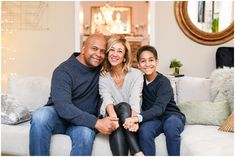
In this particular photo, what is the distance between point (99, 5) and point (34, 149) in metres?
7.04

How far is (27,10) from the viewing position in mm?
5176

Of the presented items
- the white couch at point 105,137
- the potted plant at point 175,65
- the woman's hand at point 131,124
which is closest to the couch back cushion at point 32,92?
the white couch at point 105,137

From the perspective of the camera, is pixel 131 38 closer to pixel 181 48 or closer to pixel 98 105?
pixel 181 48

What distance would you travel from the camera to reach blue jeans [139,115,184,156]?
226 cm

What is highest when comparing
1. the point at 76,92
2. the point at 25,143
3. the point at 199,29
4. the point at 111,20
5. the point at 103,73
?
the point at 111,20

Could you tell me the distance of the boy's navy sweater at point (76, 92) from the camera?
2.26 m

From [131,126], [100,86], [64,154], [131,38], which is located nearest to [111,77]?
[100,86]

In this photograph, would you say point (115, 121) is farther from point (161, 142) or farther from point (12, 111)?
point (12, 111)

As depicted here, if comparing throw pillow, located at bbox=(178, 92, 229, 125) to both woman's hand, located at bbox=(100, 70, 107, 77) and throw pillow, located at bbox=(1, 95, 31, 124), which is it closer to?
woman's hand, located at bbox=(100, 70, 107, 77)

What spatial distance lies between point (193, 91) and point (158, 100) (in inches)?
25.2

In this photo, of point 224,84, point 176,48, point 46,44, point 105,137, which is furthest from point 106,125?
point 46,44

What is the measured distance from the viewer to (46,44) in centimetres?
522

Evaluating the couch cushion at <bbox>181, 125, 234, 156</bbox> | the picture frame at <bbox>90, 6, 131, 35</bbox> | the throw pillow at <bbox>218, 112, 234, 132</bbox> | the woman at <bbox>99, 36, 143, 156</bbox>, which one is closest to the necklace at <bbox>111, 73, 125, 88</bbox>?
the woman at <bbox>99, 36, 143, 156</bbox>

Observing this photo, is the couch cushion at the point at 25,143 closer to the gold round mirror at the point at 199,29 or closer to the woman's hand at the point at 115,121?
the woman's hand at the point at 115,121
